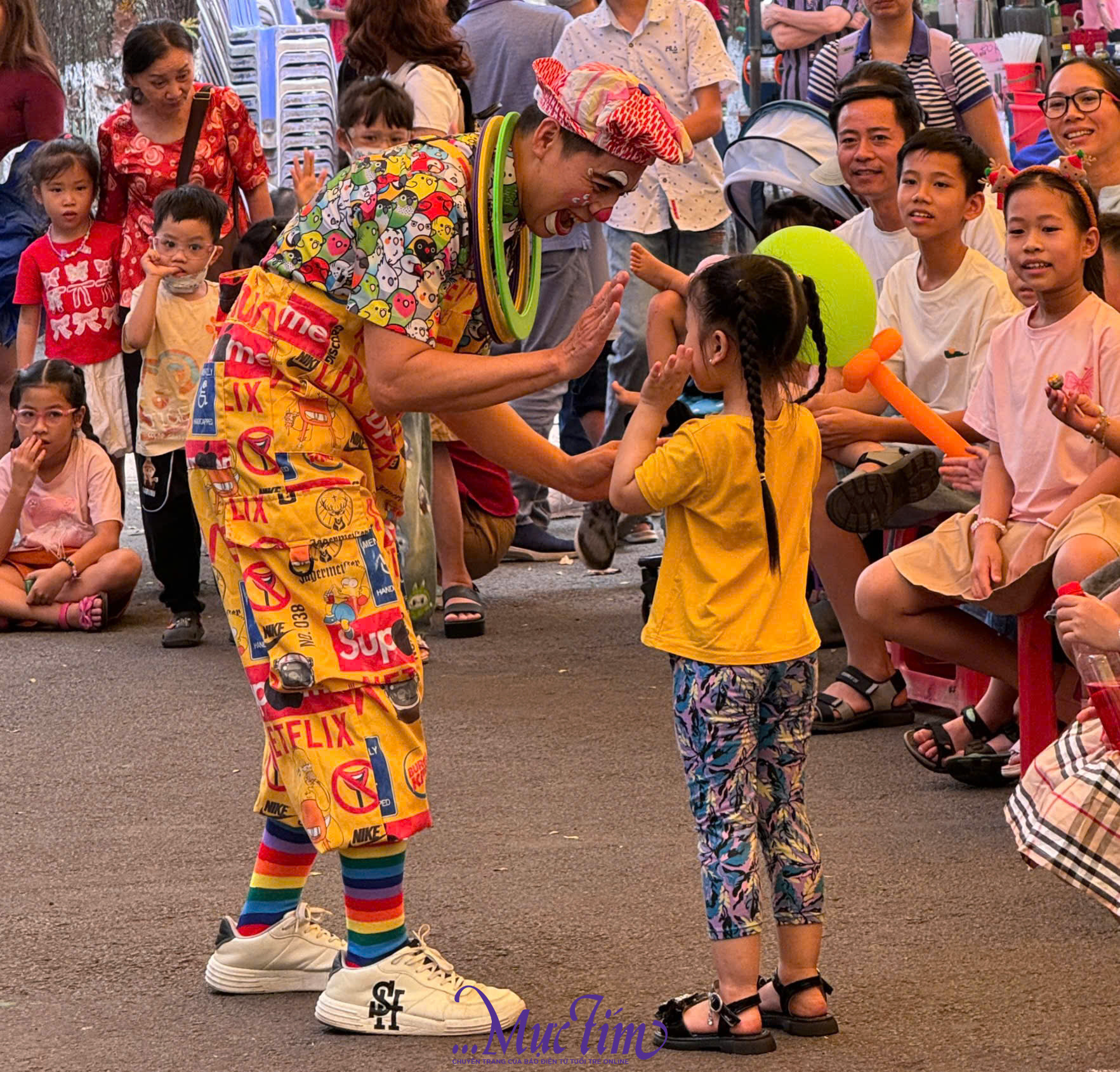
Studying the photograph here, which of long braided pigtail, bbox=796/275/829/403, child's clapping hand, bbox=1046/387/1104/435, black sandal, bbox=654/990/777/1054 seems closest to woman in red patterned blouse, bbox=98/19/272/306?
child's clapping hand, bbox=1046/387/1104/435

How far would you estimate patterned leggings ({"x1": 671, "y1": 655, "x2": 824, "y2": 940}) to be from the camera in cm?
245

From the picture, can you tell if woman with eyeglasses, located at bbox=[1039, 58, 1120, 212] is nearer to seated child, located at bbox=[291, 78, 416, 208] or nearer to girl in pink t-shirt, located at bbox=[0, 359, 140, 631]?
seated child, located at bbox=[291, 78, 416, 208]

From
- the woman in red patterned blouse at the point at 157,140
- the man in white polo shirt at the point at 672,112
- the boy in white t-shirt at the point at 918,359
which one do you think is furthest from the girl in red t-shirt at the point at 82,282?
the boy in white t-shirt at the point at 918,359

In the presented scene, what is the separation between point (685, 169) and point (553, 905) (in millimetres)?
3346

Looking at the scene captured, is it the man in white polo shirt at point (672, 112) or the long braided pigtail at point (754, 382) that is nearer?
the long braided pigtail at point (754, 382)

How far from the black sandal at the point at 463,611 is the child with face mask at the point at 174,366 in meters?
0.74

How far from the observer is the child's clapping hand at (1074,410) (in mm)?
3148

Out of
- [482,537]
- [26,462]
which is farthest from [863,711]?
[26,462]

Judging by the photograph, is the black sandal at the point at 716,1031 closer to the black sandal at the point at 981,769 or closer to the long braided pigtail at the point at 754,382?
the long braided pigtail at the point at 754,382

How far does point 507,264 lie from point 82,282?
3.50 m

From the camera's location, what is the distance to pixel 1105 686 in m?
2.27

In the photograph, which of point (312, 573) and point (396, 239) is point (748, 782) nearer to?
point (312, 573)

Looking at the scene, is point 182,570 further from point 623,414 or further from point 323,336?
point 323,336

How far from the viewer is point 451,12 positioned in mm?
5789
